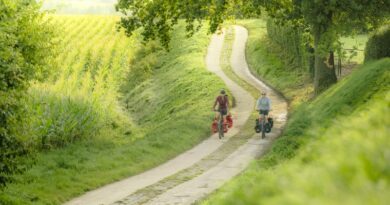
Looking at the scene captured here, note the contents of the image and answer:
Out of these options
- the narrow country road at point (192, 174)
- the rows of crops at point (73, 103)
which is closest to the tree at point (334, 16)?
the narrow country road at point (192, 174)

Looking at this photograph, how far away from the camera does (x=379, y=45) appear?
23.2 metres

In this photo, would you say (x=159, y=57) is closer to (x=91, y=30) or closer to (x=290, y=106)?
(x=91, y=30)

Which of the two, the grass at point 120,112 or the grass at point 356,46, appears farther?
the grass at point 356,46

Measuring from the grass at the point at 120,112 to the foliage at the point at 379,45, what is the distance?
8.15m

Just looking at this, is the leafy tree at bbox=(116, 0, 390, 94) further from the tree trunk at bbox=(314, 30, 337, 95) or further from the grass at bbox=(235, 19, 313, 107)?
the grass at bbox=(235, 19, 313, 107)

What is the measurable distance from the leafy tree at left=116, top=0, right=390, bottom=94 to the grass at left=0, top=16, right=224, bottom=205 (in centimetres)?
457

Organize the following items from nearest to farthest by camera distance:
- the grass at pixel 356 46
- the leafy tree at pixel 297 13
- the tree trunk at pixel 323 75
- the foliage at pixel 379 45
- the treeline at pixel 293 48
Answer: the foliage at pixel 379 45, the leafy tree at pixel 297 13, the tree trunk at pixel 323 75, the treeline at pixel 293 48, the grass at pixel 356 46

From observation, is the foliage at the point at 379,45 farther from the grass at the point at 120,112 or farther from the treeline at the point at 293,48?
the treeline at the point at 293,48

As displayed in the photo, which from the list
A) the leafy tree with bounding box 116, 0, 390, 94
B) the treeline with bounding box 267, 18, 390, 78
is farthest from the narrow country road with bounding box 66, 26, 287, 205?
the treeline with bounding box 267, 18, 390, 78

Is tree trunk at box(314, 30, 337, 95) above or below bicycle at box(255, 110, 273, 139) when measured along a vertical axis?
above

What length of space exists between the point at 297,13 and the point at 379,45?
461 centimetres

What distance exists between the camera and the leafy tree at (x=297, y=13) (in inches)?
941

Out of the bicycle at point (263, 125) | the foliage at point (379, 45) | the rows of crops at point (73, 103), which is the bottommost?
the bicycle at point (263, 125)

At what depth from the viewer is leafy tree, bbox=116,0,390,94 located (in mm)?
23891
